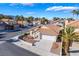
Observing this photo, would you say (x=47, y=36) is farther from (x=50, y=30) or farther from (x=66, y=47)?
(x=66, y=47)

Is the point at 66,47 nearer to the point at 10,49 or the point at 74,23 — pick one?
the point at 74,23

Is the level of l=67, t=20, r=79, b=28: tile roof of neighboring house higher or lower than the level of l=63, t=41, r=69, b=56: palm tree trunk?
higher

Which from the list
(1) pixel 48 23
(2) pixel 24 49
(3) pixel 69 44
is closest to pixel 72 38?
(3) pixel 69 44

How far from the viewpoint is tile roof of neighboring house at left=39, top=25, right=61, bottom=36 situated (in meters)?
4.90

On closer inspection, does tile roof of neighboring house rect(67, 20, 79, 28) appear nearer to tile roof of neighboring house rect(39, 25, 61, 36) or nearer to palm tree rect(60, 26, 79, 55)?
palm tree rect(60, 26, 79, 55)

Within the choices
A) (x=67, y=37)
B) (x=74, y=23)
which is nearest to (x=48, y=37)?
(x=67, y=37)

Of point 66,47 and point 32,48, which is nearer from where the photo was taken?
point 66,47

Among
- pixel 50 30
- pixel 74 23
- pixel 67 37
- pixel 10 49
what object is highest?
pixel 74 23

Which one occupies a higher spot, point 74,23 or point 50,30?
point 74,23

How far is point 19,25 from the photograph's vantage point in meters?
5.04

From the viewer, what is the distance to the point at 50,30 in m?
4.96

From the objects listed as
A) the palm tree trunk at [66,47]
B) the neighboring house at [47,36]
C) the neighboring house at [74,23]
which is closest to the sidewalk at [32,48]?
the neighboring house at [47,36]

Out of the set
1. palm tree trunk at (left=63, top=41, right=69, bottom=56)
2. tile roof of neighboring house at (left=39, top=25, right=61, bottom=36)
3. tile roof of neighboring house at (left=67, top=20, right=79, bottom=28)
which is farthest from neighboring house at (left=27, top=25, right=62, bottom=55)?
tile roof of neighboring house at (left=67, top=20, right=79, bottom=28)

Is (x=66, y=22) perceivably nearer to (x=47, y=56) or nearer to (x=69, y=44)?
(x=69, y=44)
